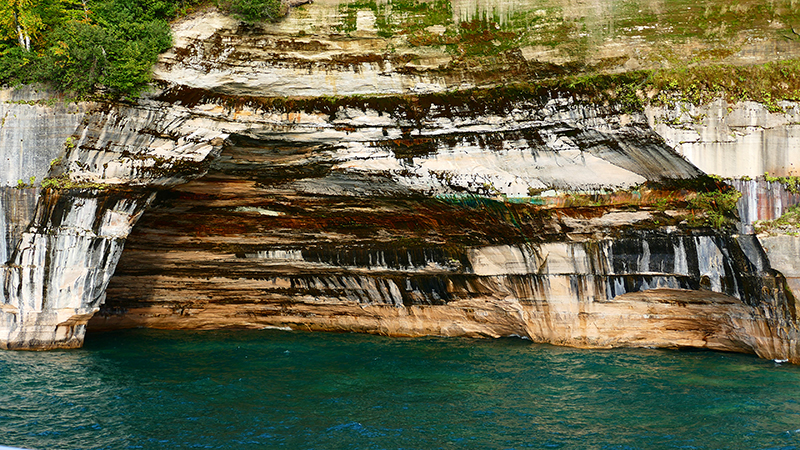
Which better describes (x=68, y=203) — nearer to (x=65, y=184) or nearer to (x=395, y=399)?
(x=65, y=184)

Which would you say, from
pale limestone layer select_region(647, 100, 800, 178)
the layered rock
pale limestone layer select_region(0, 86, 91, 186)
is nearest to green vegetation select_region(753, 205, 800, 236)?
pale limestone layer select_region(647, 100, 800, 178)

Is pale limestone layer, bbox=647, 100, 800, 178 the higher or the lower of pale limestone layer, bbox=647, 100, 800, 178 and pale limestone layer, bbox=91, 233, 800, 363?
the higher

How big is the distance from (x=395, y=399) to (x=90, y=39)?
32.7ft

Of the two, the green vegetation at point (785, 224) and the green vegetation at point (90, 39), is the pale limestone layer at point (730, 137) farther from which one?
the green vegetation at point (90, 39)

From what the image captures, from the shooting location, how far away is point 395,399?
1116 centimetres

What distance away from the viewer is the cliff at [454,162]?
1258cm

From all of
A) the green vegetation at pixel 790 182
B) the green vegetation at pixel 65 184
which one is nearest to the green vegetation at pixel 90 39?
the green vegetation at pixel 65 184

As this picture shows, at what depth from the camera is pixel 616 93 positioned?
40.8 feet

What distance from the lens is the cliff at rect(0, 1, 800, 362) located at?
12578mm

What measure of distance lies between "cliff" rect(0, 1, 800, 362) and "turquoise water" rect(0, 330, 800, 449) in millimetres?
1380

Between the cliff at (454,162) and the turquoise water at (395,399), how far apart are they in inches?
54.3

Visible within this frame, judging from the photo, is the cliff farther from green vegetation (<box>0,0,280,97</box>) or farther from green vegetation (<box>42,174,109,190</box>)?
green vegetation (<box>0,0,280,97</box>)

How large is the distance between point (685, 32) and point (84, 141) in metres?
13.1

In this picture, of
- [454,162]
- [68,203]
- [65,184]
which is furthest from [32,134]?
[454,162]
